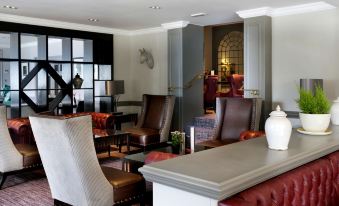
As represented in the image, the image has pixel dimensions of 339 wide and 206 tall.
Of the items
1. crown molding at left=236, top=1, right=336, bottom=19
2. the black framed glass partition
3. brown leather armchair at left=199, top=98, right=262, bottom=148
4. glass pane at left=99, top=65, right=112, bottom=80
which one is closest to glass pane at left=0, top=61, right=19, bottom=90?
the black framed glass partition

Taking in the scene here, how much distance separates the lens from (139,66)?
793cm

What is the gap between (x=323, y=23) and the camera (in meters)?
5.19

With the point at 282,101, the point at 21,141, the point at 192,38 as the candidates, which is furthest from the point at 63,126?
the point at 192,38

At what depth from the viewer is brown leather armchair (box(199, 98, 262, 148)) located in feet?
15.8

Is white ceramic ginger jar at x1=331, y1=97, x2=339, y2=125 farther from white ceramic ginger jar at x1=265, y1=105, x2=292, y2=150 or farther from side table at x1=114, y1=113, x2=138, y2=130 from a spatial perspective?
side table at x1=114, y1=113, x2=138, y2=130

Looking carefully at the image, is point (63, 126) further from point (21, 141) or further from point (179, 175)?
point (21, 141)

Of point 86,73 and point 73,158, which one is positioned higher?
point 86,73

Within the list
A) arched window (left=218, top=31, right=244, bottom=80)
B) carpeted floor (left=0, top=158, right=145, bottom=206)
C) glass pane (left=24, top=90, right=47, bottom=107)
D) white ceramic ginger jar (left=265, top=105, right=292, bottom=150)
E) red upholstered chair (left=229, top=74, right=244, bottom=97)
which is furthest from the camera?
arched window (left=218, top=31, right=244, bottom=80)

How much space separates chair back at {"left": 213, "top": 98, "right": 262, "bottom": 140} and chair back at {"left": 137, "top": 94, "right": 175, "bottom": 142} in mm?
1155

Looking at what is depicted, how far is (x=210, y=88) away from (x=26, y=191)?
5691mm

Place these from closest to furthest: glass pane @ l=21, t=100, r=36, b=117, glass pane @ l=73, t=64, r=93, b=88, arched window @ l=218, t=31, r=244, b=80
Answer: glass pane @ l=21, t=100, r=36, b=117, glass pane @ l=73, t=64, r=93, b=88, arched window @ l=218, t=31, r=244, b=80

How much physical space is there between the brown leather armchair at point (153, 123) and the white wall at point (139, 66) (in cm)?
113

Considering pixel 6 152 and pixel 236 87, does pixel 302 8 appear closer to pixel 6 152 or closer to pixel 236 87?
pixel 236 87

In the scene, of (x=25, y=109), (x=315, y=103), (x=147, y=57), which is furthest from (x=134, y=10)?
(x=315, y=103)
